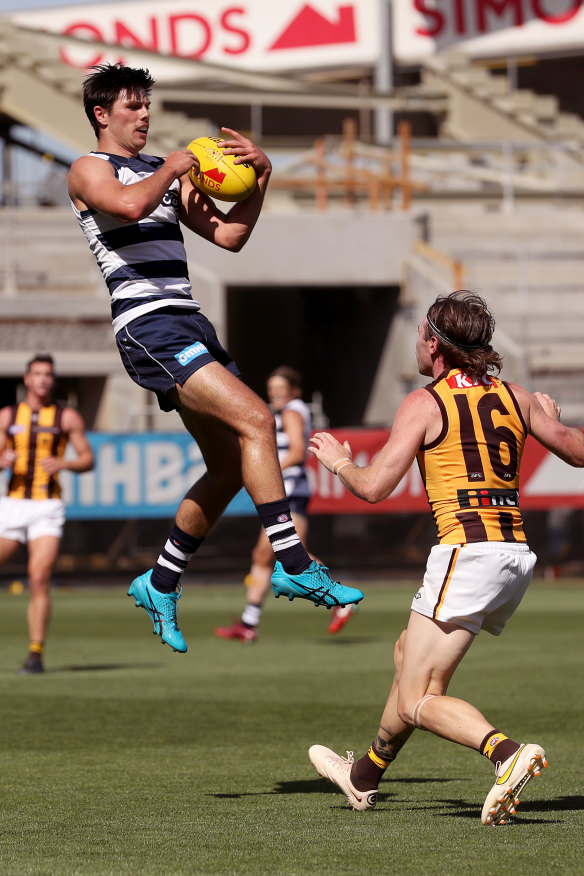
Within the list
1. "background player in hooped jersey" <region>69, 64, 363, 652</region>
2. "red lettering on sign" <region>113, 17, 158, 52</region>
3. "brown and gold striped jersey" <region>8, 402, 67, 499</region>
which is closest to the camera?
"background player in hooped jersey" <region>69, 64, 363, 652</region>

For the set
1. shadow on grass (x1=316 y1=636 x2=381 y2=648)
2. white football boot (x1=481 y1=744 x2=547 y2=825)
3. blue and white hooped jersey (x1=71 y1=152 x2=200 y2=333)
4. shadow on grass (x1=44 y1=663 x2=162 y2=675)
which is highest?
blue and white hooped jersey (x1=71 y1=152 x2=200 y2=333)

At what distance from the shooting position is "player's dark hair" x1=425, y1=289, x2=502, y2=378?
5.37 meters

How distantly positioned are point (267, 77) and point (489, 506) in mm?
29230

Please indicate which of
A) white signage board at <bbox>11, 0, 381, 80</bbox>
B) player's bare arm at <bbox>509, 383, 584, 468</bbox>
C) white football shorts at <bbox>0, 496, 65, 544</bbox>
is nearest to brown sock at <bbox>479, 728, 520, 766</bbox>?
player's bare arm at <bbox>509, 383, 584, 468</bbox>

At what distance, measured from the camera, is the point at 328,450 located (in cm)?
541

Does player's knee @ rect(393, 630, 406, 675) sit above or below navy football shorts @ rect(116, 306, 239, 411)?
below

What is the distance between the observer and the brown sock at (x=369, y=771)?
5.64 meters

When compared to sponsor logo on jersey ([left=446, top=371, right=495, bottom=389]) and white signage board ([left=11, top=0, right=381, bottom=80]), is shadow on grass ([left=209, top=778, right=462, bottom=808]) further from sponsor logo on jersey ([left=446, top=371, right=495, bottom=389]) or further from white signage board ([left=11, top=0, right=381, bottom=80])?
white signage board ([left=11, top=0, right=381, bottom=80])

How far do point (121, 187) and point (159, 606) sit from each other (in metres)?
1.76

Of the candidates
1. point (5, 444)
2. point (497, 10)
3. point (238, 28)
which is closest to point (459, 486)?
point (5, 444)

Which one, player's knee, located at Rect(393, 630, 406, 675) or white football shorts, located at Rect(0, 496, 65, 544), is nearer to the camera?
player's knee, located at Rect(393, 630, 406, 675)

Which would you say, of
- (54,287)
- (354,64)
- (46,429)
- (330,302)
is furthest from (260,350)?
(46,429)

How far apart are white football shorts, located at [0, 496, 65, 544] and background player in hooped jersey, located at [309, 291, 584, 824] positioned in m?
5.36

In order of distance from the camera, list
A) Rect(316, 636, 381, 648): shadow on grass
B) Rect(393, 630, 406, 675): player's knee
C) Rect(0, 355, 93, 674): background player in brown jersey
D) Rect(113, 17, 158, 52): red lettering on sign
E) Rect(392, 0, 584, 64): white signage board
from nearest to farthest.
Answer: Rect(393, 630, 406, 675): player's knee, Rect(0, 355, 93, 674): background player in brown jersey, Rect(316, 636, 381, 648): shadow on grass, Rect(392, 0, 584, 64): white signage board, Rect(113, 17, 158, 52): red lettering on sign
